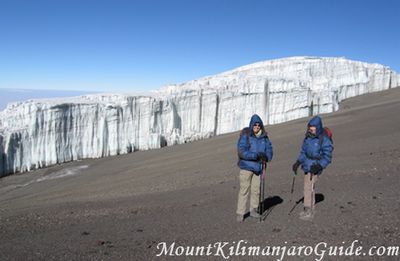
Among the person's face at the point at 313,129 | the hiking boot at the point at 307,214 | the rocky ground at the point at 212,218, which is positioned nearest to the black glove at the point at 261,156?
the person's face at the point at 313,129

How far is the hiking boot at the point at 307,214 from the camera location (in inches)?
272

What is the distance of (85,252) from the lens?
599 cm

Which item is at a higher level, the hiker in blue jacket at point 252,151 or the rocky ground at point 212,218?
the hiker in blue jacket at point 252,151

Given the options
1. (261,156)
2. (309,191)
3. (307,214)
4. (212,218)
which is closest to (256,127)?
(261,156)

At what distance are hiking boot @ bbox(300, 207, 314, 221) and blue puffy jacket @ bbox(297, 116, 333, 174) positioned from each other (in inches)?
28.7

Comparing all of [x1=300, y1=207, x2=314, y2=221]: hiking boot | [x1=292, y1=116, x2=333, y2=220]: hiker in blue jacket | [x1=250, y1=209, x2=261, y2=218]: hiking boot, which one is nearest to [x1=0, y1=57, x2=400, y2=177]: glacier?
[x1=250, y1=209, x2=261, y2=218]: hiking boot

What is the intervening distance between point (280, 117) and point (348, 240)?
116 ft

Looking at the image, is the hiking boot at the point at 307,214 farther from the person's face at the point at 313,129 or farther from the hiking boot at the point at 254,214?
the person's face at the point at 313,129

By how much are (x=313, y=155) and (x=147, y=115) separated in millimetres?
28100

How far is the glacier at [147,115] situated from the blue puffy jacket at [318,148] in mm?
22957

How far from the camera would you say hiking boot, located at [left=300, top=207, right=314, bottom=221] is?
6902mm

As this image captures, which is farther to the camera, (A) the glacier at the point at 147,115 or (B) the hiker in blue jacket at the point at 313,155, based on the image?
(A) the glacier at the point at 147,115

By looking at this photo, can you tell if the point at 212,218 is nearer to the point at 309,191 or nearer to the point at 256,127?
the point at 309,191

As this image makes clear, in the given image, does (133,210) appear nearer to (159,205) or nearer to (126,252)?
(159,205)
